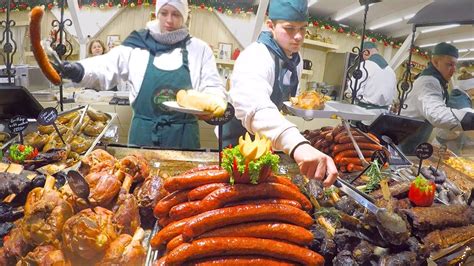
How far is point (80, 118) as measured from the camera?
9.81ft

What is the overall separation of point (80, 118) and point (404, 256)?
2666mm

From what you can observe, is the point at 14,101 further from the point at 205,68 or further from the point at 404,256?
the point at 404,256

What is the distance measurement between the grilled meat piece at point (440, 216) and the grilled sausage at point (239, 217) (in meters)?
0.77

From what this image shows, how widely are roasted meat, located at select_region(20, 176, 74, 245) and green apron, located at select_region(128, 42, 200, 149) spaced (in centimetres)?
155

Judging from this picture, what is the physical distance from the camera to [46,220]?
1.64 m

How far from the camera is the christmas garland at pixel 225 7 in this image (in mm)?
2962

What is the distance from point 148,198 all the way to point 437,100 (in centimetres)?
265

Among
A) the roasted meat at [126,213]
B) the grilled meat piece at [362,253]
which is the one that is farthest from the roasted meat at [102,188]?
the grilled meat piece at [362,253]

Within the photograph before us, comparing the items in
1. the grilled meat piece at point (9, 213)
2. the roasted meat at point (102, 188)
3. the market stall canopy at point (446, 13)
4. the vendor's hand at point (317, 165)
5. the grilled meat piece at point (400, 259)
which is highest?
the market stall canopy at point (446, 13)

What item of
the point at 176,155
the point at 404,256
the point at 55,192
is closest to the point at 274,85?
the point at 176,155

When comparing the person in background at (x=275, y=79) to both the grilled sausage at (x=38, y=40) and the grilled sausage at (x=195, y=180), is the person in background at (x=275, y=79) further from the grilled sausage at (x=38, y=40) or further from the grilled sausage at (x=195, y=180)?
the grilled sausage at (x=38, y=40)

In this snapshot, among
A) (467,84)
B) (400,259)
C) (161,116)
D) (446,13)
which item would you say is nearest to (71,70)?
(161,116)

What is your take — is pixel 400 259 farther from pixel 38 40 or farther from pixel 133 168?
pixel 38 40

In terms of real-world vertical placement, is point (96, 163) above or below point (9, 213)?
above
